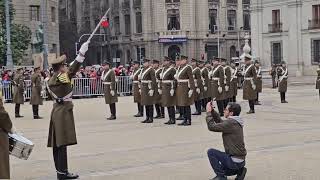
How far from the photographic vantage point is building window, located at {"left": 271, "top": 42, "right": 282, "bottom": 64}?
57075 millimetres

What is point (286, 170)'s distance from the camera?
9.85m

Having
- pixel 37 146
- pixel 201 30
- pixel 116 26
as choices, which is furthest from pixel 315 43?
pixel 37 146

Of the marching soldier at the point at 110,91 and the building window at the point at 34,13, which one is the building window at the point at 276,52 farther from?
the marching soldier at the point at 110,91

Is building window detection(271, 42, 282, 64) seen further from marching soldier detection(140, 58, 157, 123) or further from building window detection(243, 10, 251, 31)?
marching soldier detection(140, 58, 157, 123)

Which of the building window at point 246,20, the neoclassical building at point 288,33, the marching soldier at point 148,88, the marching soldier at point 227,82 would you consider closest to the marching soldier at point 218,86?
the marching soldier at point 227,82

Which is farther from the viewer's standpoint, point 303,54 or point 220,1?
point 220,1

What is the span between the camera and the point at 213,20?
252 feet

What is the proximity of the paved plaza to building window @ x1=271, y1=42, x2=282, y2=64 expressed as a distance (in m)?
38.0

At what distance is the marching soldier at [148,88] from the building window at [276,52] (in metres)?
39.3

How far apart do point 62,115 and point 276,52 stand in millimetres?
49448

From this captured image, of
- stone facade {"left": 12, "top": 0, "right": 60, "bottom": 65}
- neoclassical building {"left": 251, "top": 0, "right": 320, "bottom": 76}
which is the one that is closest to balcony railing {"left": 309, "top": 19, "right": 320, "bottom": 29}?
neoclassical building {"left": 251, "top": 0, "right": 320, "bottom": 76}

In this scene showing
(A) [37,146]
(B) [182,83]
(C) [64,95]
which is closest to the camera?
(C) [64,95]

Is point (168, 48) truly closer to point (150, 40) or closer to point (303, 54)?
point (150, 40)

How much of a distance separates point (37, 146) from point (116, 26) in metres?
69.4
